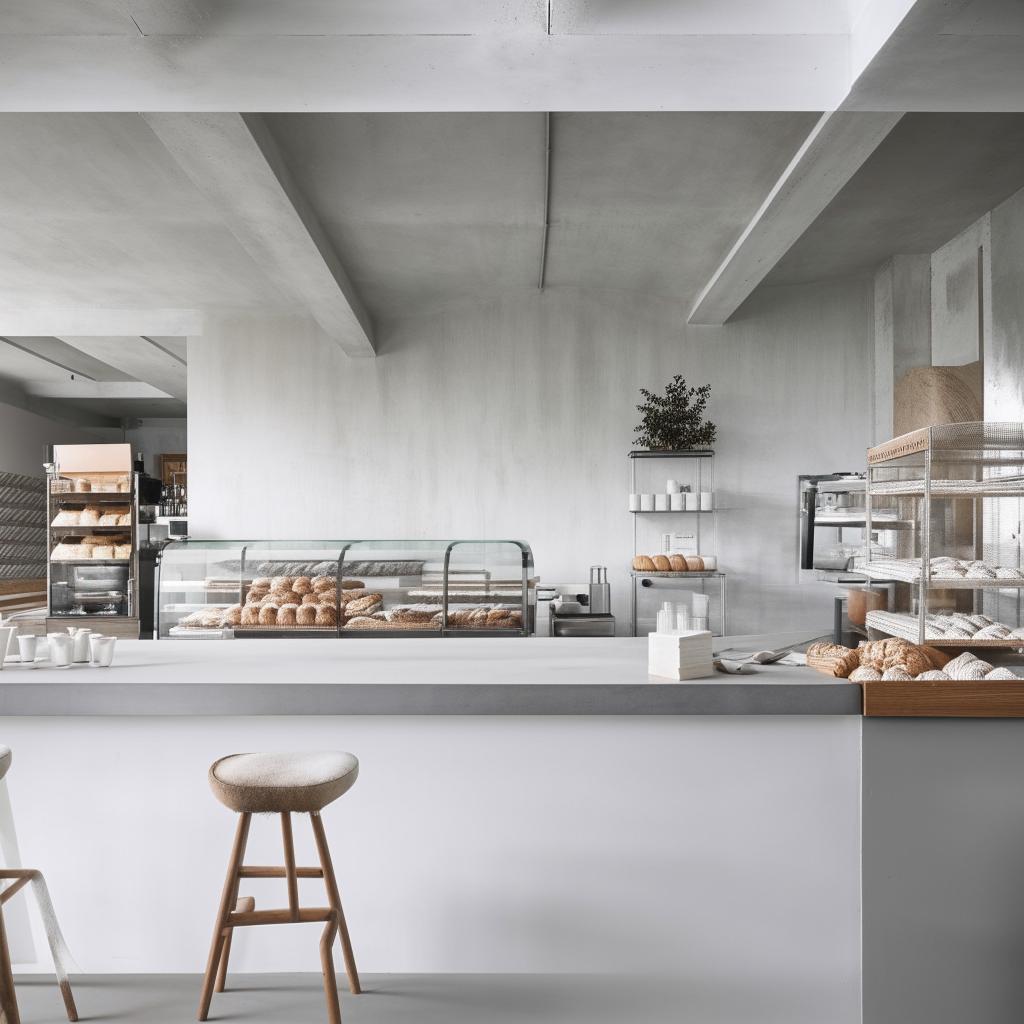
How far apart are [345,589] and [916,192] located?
3.99m

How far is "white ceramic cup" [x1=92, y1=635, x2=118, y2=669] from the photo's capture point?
2.43 m

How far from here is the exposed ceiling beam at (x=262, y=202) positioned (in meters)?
3.45

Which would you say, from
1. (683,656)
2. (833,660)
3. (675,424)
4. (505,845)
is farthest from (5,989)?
(675,424)

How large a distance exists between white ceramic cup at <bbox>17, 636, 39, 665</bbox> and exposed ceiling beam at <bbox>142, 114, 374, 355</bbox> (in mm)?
2046

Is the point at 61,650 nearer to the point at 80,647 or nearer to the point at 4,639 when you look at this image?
the point at 80,647

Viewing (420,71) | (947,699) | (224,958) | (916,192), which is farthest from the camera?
(916,192)

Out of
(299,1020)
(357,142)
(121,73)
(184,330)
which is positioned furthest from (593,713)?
(184,330)

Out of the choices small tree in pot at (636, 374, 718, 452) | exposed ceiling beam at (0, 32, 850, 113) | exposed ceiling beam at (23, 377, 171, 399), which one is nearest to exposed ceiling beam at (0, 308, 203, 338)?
exposed ceiling beam at (23, 377, 171, 399)

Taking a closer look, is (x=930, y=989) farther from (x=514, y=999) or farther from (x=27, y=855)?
(x=27, y=855)

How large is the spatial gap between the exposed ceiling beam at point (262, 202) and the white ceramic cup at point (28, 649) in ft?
6.71

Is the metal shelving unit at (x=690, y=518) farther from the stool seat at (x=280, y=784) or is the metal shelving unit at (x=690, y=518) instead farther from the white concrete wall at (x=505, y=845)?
the stool seat at (x=280, y=784)

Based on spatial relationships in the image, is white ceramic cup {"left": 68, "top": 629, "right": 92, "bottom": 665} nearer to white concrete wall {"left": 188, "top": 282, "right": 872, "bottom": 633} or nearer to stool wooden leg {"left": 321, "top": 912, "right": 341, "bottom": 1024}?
stool wooden leg {"left": 321, "top": 912, "right": 341, "bottom": 1024}

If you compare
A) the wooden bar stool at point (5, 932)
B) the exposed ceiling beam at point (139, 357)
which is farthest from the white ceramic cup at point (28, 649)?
the exposed ceiling beam at point (139, 357)

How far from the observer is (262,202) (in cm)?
417
